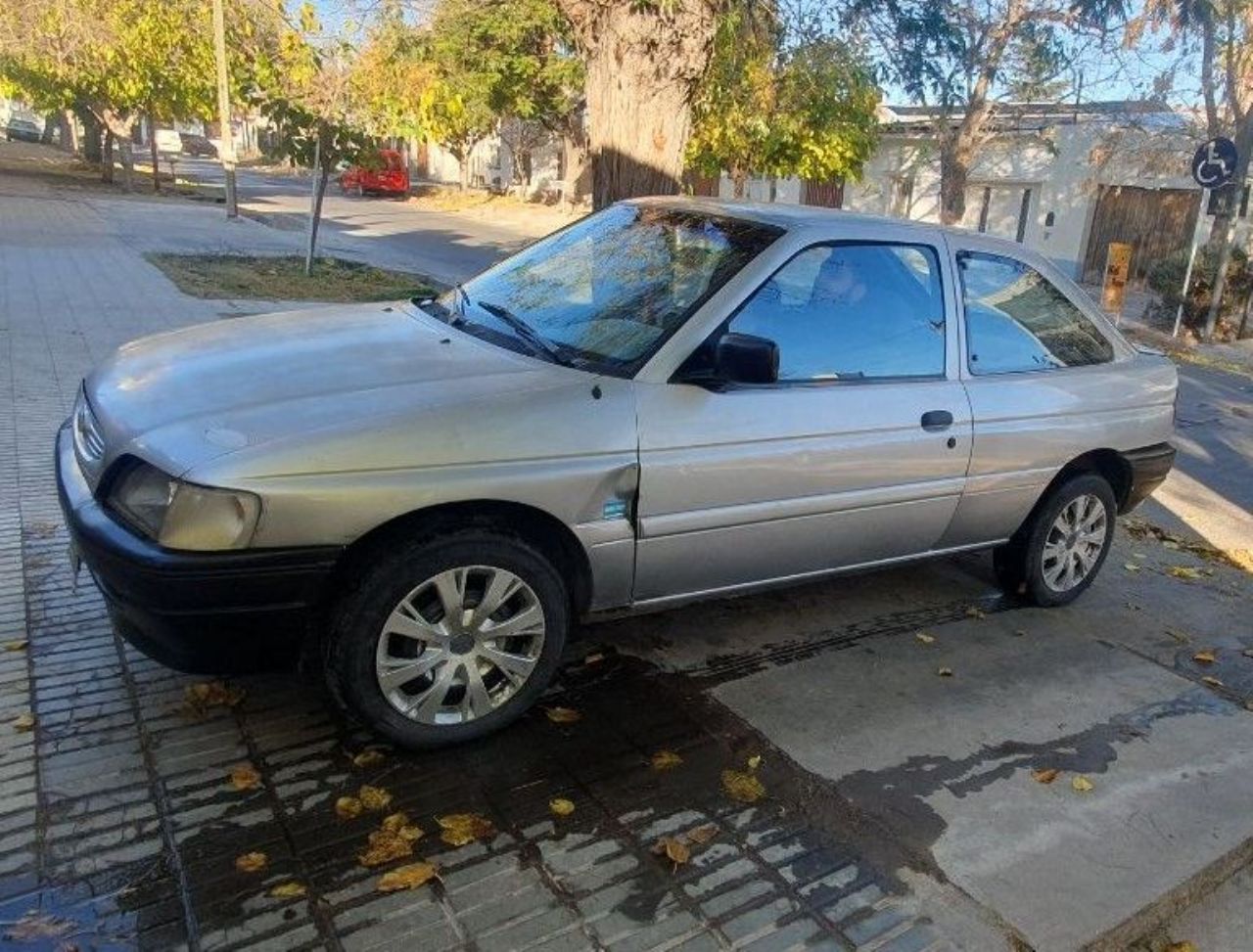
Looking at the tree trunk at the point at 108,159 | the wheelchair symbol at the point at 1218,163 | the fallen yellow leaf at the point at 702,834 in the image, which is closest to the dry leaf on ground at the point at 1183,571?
the fallen yellow leaf at the point at 702,834

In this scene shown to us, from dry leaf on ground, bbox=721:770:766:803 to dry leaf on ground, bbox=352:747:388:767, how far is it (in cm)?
107

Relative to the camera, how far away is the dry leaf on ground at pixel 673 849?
277 centimetres

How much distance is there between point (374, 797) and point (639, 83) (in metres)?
5.46

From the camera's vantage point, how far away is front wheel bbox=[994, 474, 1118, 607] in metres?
4.65

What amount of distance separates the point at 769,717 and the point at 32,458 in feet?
14.3

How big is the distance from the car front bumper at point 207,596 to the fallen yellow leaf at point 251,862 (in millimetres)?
528

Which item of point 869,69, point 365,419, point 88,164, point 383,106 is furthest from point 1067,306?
point 88,164

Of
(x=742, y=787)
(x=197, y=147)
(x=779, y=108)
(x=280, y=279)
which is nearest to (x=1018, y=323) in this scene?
(x=742, y=787)

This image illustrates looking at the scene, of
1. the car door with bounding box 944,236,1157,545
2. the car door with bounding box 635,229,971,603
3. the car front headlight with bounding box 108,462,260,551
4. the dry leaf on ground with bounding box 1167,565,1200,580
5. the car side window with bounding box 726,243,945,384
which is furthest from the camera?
the dry leaf on ground with bounding box 1167,565,1200,580

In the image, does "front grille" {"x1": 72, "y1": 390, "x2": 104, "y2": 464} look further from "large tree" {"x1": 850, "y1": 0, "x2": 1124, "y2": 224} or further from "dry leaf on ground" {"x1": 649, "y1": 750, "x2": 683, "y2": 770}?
"large tree" {"x1": 850, "y1": 0, "x2": 1124, "y2": 224}

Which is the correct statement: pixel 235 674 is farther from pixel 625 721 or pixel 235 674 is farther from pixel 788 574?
pixel 788 574

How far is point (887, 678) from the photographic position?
3969 millimetres

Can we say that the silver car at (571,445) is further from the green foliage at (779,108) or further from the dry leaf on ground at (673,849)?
the green foliage at (779,108)

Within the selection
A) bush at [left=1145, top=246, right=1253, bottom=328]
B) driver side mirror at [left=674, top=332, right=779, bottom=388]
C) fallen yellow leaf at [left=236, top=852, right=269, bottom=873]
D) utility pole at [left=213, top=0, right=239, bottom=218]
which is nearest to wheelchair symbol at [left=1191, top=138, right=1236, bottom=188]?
bush at [left=1145, top=246, right=1253, bottom=328]
